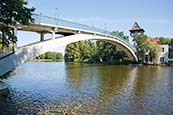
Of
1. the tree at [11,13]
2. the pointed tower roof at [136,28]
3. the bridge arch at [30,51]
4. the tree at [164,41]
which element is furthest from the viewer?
the pointed tower roof at [136,28]

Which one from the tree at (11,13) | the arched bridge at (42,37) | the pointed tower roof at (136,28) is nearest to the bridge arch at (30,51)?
the arched bridge at (42,37)

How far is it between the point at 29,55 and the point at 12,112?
11.7m

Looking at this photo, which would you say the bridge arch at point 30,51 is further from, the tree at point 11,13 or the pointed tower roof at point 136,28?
the pointed tower roof at point 136,28

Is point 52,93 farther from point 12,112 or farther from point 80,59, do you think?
point 80,59

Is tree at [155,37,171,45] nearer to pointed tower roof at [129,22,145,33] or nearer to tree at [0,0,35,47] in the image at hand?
pointed tower roof at [129,22,145,33]

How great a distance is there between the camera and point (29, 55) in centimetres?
2397

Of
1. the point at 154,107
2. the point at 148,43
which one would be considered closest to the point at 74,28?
the point at 154,107

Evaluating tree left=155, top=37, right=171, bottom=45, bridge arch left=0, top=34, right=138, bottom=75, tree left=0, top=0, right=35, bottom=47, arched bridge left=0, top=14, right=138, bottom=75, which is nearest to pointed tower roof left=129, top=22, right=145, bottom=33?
tree left=155, top=37, right=171, bottom=45

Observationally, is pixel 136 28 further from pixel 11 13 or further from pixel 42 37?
pixel 11 13

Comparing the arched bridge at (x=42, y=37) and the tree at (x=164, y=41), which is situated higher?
the tree at (x=164, y=41)

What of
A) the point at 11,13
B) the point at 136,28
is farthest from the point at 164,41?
the point at 11,13

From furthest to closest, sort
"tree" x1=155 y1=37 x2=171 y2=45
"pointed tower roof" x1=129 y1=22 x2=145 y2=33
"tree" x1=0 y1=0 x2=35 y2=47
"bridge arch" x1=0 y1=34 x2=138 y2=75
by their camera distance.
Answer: "pointed tower roof" x1=129 y1=22 x2=145 y2=33, "tree" x1=155 y1=37 x2=171 y2=45, "bridge arch" x1=0 y1=34 x2=138 y2=75, "tree" x1=0 y1=0 x2=35 y2=47

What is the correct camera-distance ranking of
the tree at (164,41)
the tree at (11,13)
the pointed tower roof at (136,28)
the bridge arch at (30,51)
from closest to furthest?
the tree at (11,13) → the bridge arch at (30,51) → the tree at (164,41) → the pointed tower roof at (136,28)

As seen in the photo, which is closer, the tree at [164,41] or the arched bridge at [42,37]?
the arched bridge at [42,37]
